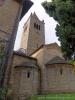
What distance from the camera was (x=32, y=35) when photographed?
66625 mm

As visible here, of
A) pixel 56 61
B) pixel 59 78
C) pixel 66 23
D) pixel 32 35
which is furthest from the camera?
pixel 32 35

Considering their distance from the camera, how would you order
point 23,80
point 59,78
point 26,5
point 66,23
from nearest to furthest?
point 66,23 → point 26,5 → point 23,80 → point 59,78

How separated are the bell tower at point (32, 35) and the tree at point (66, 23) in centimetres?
5034

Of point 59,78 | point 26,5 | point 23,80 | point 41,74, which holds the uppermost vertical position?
point 26,5

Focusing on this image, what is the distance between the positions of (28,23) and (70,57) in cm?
5809

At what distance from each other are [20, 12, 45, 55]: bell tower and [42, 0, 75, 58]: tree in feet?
165

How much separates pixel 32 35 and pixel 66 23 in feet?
180

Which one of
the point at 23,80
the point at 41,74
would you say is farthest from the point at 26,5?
the point at 41,74

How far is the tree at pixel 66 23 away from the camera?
1177 cm

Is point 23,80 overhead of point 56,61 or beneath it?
beneath

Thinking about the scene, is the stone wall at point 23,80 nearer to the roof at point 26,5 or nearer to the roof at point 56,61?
the roof at point 56,61

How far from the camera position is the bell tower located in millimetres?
65062

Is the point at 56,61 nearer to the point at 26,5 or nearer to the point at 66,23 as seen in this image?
the point at 26,5

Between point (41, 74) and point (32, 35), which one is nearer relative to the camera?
point (41, 74)
